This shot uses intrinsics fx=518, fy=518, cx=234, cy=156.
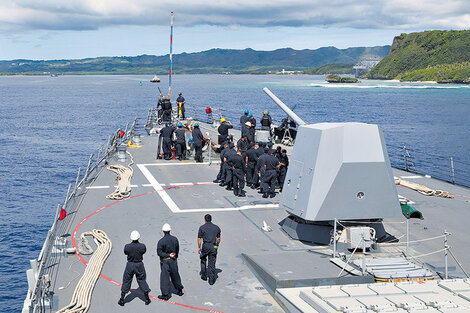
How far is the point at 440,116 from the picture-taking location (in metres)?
92.6

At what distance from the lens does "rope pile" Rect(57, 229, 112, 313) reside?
8.84 m

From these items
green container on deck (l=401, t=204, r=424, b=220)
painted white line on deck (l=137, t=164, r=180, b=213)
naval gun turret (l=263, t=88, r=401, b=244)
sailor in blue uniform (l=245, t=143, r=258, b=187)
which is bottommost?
painted white line on deck (l=137, t=164, r=180, b=213)

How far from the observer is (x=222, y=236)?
1287 cm

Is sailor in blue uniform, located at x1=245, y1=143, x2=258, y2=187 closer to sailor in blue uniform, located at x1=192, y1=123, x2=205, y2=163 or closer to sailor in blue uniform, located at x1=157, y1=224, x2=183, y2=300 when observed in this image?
sailor in blue uniform, located at x1=192, y1=123, x2=205, y2=163

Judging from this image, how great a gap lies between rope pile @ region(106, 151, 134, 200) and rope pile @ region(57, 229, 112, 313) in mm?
3820

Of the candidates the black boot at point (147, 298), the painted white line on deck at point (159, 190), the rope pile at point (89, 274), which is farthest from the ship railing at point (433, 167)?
the black boot at point (147, 298)

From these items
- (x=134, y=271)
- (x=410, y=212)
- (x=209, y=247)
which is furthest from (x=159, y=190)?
(x=134, y=271)

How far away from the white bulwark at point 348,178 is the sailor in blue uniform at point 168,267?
10.5 ft

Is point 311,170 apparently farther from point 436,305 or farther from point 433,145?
point 433,145

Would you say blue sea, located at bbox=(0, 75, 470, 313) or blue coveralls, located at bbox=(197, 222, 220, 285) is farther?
blue sea, located at bbox=(0, 75, 470, 313)

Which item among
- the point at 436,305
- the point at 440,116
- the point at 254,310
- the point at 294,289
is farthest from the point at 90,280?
the point at 440,116

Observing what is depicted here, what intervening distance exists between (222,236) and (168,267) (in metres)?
3.58

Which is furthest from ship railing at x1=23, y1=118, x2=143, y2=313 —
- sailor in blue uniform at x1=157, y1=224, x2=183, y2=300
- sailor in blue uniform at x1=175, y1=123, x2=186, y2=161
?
sailor in blue uniform at x1=175, y1=123, x2=186, y2=161

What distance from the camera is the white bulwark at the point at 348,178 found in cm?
1109
